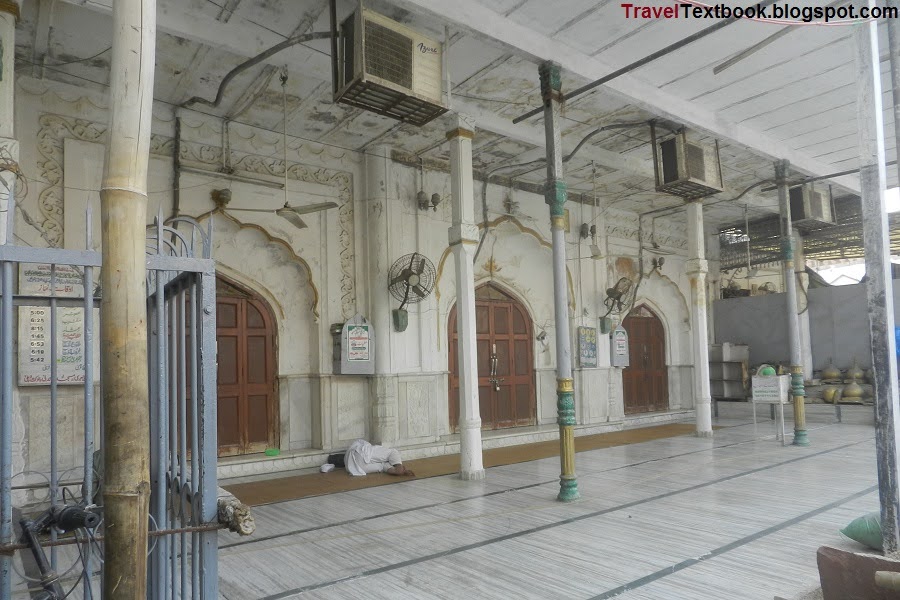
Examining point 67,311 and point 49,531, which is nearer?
point 49,531

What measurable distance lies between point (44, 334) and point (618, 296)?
856 centimetres

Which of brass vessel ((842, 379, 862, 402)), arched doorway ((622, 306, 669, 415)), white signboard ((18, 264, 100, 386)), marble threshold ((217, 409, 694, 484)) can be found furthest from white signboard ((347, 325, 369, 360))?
brass vessel ((842, 379, 862, 402))

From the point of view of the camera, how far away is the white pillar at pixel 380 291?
7949 millimetres

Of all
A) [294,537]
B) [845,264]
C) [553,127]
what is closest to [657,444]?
[553,127]

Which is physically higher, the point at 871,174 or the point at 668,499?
the point at 871,174

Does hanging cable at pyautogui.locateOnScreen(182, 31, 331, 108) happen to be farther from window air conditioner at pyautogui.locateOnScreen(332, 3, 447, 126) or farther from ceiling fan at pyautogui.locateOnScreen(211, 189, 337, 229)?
ceiling fan at pyautogui.locateOnScreen(211, 189, 337, 229)

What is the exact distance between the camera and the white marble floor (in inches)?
140

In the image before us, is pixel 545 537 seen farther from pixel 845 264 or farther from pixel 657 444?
pixel 845 264

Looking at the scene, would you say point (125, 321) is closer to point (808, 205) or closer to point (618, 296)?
point (618, 296)

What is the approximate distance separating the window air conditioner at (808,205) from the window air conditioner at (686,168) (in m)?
2.63

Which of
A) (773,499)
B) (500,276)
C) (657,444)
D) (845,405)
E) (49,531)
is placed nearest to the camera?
(49,531)

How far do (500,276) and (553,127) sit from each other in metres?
4.35

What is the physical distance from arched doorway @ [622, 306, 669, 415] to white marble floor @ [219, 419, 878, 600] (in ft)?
15.9

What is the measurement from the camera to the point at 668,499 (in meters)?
5.54
